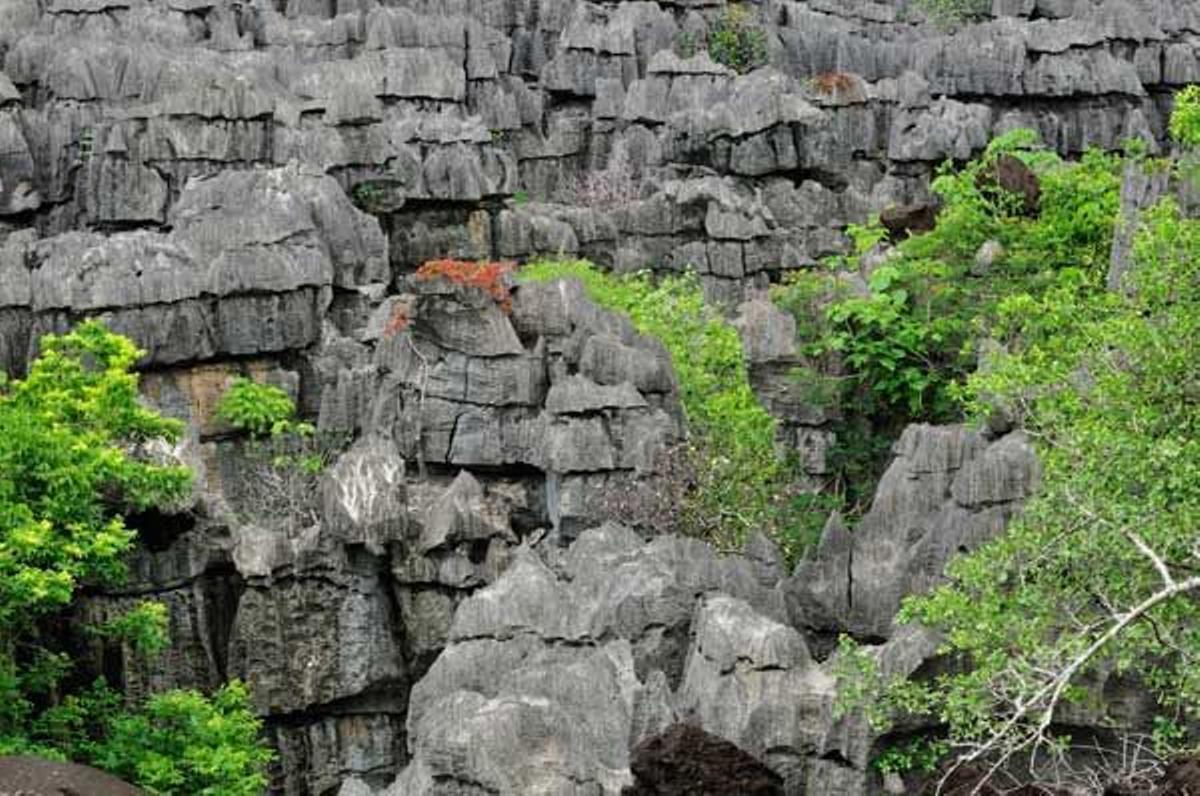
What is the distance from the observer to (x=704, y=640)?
1581 cm

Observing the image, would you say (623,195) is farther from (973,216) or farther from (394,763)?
(394,763)

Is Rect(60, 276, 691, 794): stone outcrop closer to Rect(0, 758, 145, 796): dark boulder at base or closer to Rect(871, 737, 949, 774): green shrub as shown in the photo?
Rect(0, 758, 145, 796): dark boulder at base

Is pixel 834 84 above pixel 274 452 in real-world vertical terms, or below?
above

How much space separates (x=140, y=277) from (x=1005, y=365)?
1545cm

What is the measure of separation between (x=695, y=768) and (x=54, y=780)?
16.4 feet

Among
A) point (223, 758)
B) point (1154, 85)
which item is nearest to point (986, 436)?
point (223, 758)

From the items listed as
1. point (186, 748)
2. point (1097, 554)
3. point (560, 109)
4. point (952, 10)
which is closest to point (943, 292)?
point (186, 748)

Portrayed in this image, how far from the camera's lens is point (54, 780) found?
554 inches

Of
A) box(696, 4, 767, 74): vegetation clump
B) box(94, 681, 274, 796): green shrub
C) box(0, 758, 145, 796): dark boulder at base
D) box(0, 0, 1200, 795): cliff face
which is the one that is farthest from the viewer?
box(696, 4, 767, 74): vegetation clump

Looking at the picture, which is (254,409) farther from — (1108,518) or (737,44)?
(737,44)

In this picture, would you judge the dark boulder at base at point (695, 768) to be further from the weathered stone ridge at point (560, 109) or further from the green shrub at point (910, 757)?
the weathered stone ridge at point (560, 109)

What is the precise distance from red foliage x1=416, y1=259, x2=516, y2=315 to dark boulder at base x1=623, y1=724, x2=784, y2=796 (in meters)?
10.2

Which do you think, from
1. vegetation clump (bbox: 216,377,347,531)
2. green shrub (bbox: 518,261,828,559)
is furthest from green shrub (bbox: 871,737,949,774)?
vegetation clump (bbox: 216,377,347,531)

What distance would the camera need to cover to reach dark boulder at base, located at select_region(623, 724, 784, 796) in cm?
1369
